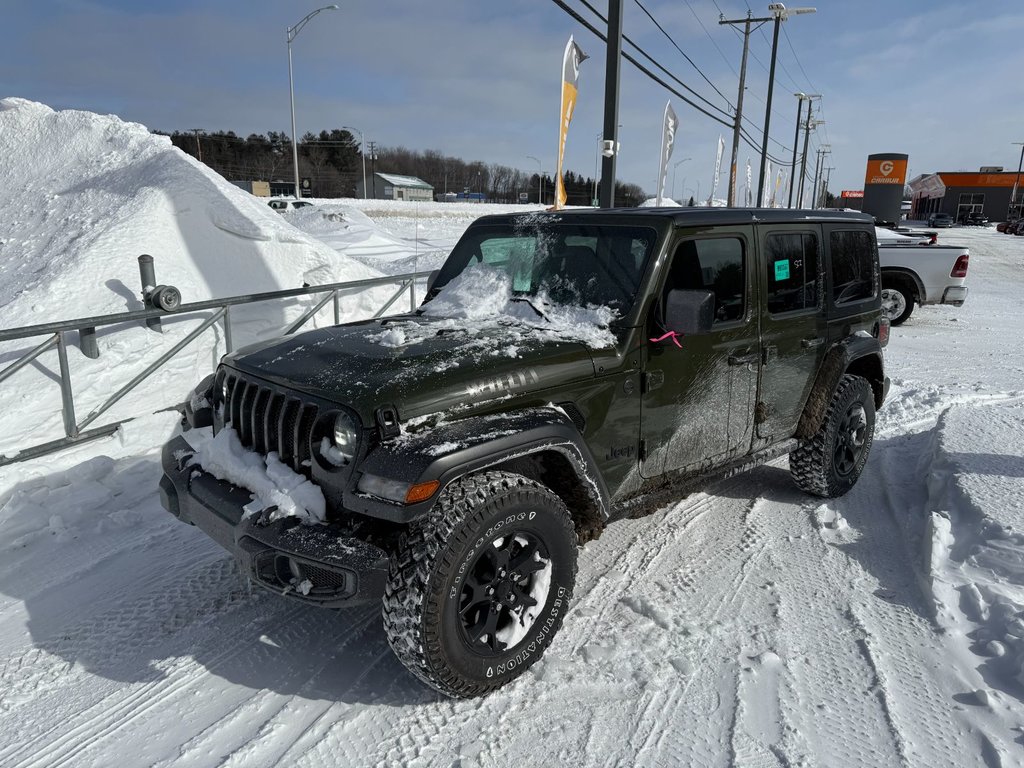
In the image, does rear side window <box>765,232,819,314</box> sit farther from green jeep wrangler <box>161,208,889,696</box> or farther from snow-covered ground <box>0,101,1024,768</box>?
snow-covered ground <box>0,101,1024,768</box>

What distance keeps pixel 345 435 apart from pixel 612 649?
5.09ft

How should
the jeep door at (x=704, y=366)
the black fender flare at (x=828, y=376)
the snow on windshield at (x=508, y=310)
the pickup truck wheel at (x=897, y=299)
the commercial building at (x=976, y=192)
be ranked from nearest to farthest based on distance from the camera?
the snow on windshield at (x=508, y=310) → the jeep door at (x=704, y=366) → the black fender flare at (x=828, y=376) → the pickup truck wheel at (x=897, y=299) → the commercial building at (x=976, y=192)

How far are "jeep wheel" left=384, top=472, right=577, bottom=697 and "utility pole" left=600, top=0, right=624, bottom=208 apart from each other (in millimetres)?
9076

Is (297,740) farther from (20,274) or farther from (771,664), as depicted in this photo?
(20,274)

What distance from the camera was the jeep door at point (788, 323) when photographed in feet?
13.7

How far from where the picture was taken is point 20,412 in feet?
18.8

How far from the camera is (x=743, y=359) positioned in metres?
4.00

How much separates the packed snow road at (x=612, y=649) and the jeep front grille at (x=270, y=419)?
36.3 inches

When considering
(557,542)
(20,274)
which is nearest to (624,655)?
(557,542)

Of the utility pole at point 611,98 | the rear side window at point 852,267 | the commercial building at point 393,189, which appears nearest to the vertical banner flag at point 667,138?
the utility pole at point 611,98

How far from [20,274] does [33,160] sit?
147 inches

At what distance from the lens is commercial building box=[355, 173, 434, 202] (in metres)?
83.3

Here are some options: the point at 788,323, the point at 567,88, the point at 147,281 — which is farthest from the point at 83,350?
the point at 567,88

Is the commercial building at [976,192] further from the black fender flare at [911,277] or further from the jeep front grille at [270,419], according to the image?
the jeep front grille at [270,419]
